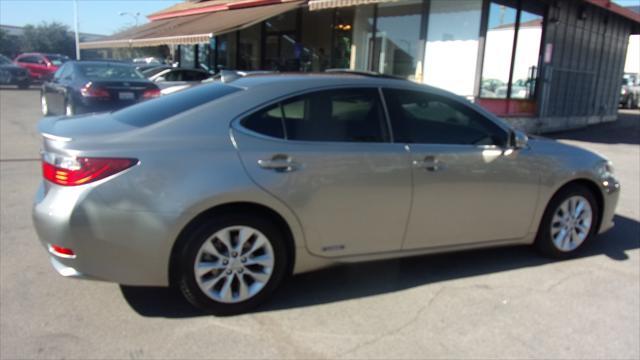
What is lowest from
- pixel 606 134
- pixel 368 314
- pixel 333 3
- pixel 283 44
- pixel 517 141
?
pixel 368 314

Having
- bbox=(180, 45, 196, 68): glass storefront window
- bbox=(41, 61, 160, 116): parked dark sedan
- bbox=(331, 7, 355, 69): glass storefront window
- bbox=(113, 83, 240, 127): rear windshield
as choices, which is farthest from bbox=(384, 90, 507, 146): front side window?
bbox=(180, 45, 196, 68): glass storefront window

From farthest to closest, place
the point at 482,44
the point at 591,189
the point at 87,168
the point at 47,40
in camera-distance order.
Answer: the point at 47,40, the point at 482,44, the point at 591,189, the point at 87,168

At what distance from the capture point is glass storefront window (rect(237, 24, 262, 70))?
2336cm

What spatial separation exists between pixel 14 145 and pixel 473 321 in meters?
8.94

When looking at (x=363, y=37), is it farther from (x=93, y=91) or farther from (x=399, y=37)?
(x=93, y=91)

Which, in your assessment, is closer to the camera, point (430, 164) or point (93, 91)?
point (430, 164)

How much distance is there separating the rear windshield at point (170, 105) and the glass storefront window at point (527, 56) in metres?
12.3

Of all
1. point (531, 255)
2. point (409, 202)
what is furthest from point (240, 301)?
point (531, 255)

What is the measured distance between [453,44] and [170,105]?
35.7 ft

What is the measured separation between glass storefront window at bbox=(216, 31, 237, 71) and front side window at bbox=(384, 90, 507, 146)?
2173cm

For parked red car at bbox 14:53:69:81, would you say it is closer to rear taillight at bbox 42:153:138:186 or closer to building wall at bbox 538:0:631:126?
building wall at bbox 538:0:631:126

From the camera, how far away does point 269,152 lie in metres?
3.46

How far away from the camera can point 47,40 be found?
71625mm

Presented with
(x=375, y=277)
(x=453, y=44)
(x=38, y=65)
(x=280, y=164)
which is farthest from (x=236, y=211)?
(x=38, y=65)
